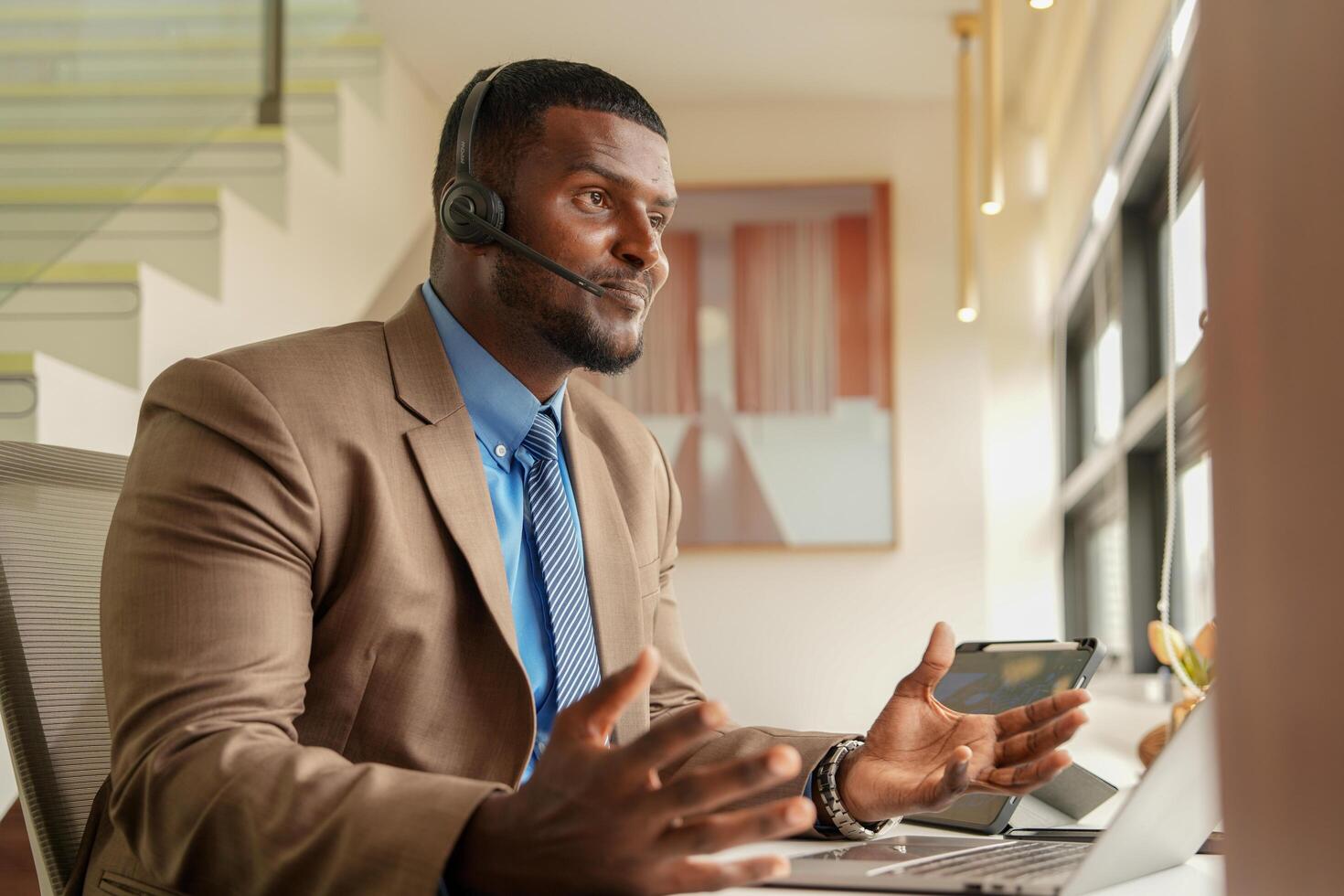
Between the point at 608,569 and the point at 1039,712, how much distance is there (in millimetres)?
485

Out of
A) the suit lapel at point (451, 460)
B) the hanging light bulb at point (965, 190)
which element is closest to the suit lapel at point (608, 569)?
the suit lapel at point (451, 460)

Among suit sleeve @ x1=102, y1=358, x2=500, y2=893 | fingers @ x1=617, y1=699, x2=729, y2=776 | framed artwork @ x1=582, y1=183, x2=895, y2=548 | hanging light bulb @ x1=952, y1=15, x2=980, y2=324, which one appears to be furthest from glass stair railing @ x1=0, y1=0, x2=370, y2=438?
fingers @ x1=617, y1=699, x2=729, y2=776

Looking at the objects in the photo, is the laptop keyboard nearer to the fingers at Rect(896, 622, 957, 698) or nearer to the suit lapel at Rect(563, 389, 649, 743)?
the fingers at Rect(896, 622, 957, 698)

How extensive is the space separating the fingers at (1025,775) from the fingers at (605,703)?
438mm

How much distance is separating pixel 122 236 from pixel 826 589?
8.66ft

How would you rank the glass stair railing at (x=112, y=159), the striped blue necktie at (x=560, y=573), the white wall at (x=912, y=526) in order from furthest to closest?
the white wall at (x=912, y=526) → the glass stair railing at (x=112, y=159) → the striped blue necktie at (x=560, y=573)

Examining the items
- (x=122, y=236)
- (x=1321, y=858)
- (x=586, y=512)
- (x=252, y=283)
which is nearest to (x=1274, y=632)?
(x=1321, y=858)

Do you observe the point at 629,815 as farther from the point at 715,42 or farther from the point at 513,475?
the point at 715,42

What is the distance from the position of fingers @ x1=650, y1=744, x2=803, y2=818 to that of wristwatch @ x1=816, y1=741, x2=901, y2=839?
0.47m

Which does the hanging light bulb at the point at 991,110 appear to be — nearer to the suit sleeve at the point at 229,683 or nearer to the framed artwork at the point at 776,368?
the framed artwork at the point at 776,368

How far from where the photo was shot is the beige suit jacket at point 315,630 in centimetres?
82

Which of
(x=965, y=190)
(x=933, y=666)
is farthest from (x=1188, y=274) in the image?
(x=933, y=666)

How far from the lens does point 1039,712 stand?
3.42 ft

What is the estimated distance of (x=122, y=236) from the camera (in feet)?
9.59
